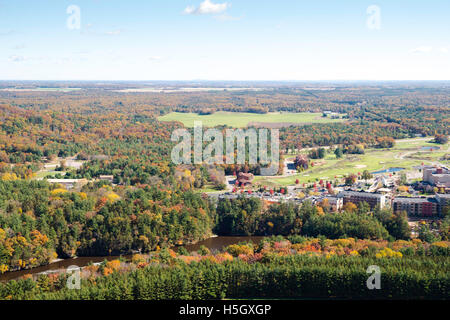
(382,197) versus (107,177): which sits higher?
(107,177)

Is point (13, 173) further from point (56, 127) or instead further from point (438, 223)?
point (438, 223)

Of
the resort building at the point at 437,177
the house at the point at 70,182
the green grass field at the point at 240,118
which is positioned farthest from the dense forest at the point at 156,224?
the green grass field at the point at 240,118

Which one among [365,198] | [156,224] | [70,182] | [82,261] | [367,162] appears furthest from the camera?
[367,162]

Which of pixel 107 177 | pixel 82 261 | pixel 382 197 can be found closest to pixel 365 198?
pixel 382 197

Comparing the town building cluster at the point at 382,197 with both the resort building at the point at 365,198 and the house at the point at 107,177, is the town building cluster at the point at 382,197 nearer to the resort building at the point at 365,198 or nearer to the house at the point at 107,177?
the resort building at the point at 365,198

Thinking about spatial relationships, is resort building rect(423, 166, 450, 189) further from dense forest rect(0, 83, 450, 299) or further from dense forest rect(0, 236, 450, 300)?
dense forest rect(0, 236, 450, 300)

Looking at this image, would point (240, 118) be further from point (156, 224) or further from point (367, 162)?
point (156, 224)

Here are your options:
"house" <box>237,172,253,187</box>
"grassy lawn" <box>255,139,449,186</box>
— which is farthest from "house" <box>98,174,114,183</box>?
"grassy lawn" <box>255,139,449,186</box>
